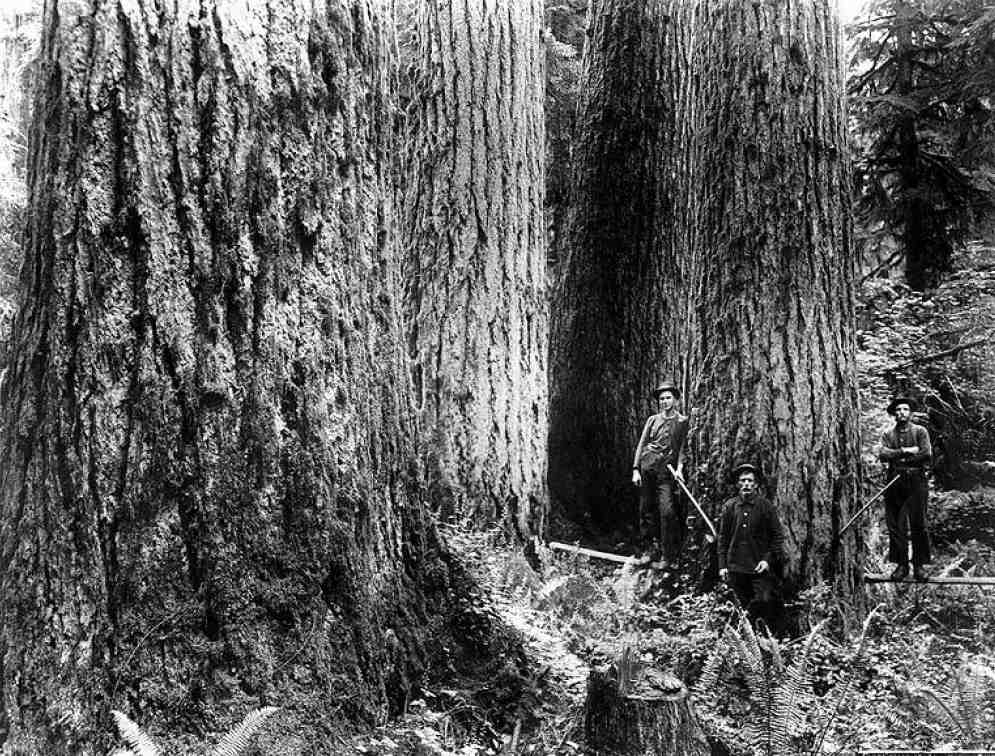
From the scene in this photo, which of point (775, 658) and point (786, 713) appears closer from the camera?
point (786, 713)

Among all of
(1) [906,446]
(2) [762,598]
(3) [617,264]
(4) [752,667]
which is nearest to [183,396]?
(4) [752,667]

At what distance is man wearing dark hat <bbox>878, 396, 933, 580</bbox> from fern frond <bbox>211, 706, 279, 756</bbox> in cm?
798

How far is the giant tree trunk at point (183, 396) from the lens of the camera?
2990 mm

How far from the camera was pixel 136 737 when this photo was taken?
2.70 m

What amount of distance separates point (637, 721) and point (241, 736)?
5.52ft

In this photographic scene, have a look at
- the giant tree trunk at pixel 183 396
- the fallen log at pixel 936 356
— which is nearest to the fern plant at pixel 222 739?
the giant tree trunk at pixel 183 396

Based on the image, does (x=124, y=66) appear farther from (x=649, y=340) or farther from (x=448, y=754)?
(x=649, y=340)

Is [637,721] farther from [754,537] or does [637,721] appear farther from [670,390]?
[670,390]

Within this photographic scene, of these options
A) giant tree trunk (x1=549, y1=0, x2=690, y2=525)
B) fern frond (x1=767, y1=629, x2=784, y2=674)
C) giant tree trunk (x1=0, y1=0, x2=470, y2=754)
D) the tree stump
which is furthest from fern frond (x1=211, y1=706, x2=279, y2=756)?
giant tree trunk (x1=549, y1=0, x2=690, y2=525)

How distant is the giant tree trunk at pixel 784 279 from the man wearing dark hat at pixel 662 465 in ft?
7.15

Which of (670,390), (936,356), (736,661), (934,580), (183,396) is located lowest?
(934,580)

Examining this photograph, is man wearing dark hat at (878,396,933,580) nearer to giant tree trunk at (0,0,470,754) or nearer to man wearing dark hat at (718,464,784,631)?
man wearing dark hat at (718,464,784,631)

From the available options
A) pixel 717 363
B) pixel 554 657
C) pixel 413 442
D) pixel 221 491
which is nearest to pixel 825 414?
pixel 717 363

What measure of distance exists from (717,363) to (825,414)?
961mm
